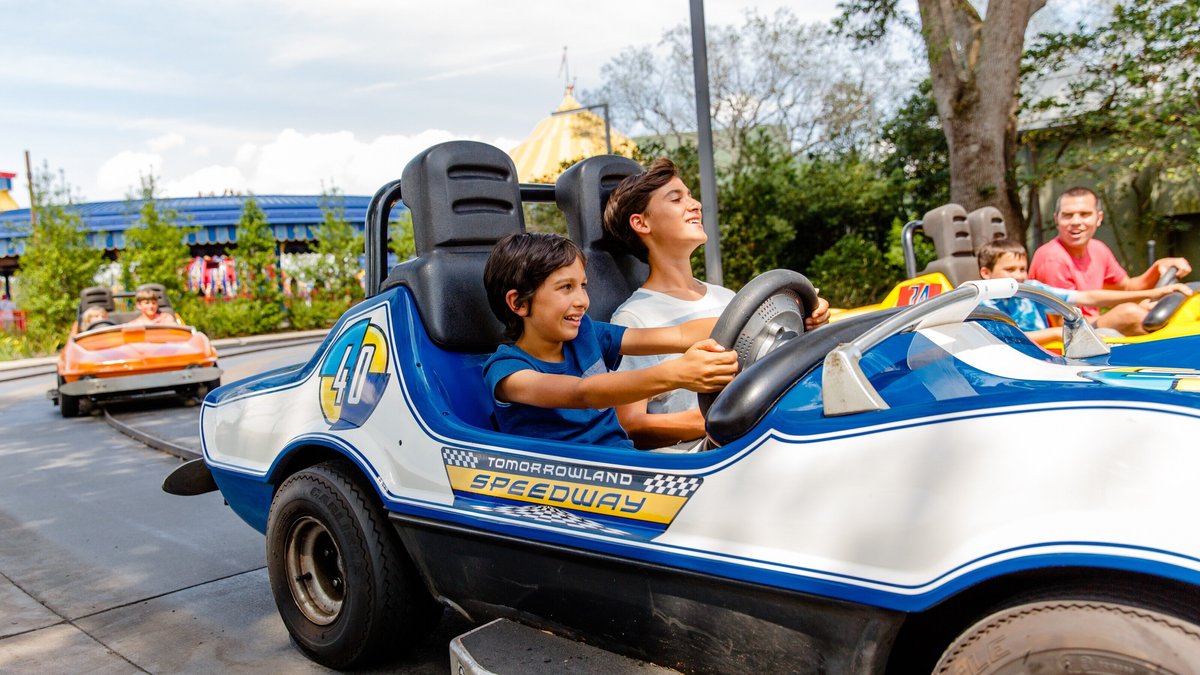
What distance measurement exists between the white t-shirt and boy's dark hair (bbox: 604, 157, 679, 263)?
18 cm

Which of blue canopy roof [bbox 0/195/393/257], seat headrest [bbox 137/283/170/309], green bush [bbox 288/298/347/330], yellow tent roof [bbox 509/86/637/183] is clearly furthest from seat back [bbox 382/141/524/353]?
blue canopy roof [bbox 0/195/393/257]

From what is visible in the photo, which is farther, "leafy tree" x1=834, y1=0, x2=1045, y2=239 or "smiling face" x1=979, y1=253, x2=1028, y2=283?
"leafy tree" x1=834, y1=0, x2=1045, y2=239

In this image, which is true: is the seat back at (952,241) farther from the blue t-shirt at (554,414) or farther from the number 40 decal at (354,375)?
the number 40 decal at (354,375)

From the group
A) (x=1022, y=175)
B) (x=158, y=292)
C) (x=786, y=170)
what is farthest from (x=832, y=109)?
(x=158, y=292)

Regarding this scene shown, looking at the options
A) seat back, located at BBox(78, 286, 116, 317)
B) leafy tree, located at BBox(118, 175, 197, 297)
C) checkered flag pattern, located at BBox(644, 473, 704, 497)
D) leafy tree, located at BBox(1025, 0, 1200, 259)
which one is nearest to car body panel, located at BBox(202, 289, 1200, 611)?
checkered flag pattern, located at BBox(644, 473, 704, 497)

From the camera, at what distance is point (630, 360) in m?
3.06

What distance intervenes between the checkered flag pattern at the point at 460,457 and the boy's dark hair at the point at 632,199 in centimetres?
103

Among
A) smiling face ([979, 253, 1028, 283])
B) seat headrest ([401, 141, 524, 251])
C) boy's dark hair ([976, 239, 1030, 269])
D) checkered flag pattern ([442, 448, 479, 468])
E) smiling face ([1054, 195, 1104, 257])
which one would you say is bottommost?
checkered flag pattern ([442, 448, 479, 468])

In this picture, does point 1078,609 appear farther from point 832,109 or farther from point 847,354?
point 832,109

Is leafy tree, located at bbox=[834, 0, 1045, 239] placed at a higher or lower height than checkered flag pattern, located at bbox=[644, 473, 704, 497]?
higher

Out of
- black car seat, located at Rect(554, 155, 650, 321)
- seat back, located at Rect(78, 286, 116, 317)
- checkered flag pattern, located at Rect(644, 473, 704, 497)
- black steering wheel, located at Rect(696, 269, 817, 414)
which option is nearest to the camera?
checkered flag pattern, located at Rect(644, 473, 704, 497)

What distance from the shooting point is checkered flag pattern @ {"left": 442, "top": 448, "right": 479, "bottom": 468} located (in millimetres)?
2465

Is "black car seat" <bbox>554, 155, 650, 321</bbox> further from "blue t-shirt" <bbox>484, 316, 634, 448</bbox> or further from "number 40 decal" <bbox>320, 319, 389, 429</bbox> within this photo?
"number 40 decal" <bbox>320, 319, 389, 429</bbox>

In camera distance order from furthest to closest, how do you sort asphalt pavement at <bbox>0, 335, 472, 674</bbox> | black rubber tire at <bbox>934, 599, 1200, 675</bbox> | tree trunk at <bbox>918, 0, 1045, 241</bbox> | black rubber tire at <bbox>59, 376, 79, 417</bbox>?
tree trunk at <bbox>918, 0, 1045, 241</bbox> → black rubber tire at <bbox>59, 376, 79, 417</bbox> → asphalt pavement at <bbox>0, 335, 472, 674</bbox> → black rubber tire at <bbox>934, 599, 1200, 675</bbox>
